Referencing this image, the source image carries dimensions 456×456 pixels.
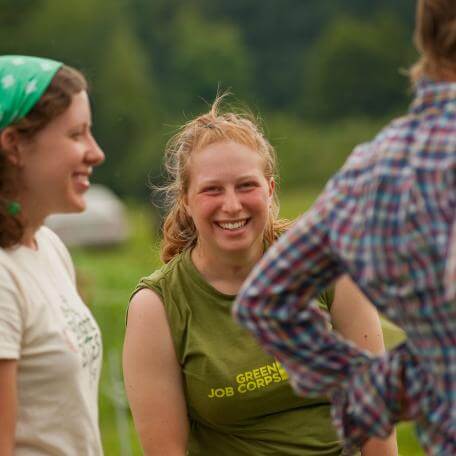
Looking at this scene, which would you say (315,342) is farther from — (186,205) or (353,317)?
(186,205)

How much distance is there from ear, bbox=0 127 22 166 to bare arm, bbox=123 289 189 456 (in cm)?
79

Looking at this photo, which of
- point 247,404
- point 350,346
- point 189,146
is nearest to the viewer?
point 350,346

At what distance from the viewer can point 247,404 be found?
3768mm

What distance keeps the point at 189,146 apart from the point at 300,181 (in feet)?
174

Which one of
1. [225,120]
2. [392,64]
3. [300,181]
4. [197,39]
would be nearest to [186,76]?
[197,39]

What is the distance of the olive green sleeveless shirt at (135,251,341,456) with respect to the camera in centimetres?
377

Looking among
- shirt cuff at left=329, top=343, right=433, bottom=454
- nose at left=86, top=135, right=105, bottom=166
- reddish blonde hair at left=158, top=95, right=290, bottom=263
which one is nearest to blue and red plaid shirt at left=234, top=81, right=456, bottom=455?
shirt cuff at left=329, top=343, right=433, bottom=454

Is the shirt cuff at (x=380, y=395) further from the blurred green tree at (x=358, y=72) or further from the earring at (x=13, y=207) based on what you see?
the blurred green tree at (x=358, y=72)

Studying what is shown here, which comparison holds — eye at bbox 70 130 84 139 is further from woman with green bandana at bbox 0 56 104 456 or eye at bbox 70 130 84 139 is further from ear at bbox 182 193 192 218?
ear at bbox 182 193 192 218

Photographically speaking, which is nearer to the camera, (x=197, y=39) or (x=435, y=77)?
(x=435, y=77)

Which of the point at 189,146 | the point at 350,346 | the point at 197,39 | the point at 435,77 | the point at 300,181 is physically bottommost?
the point at 350,346

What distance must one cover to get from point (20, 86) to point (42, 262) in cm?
46

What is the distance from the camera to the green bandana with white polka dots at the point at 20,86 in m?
Result: 3.20

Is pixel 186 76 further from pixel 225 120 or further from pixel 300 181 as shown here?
pixel 225 120
